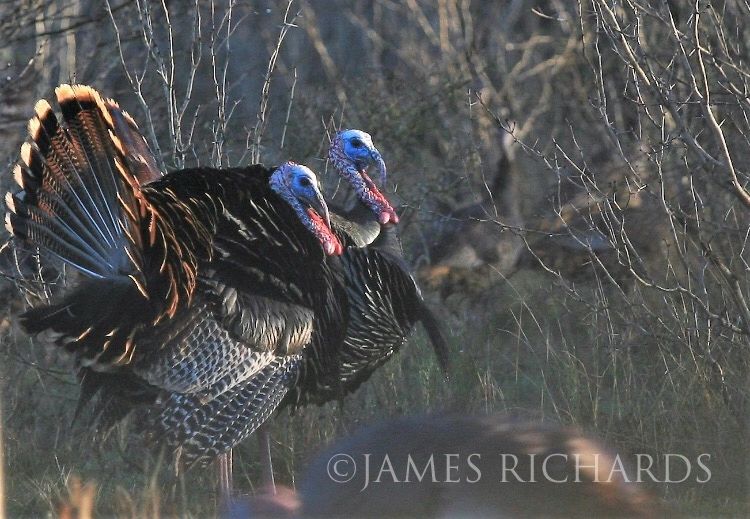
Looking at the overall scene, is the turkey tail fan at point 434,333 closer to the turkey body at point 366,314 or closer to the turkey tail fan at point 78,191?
the turkey body at point 366,314

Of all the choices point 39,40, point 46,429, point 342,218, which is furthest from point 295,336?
point 39,40

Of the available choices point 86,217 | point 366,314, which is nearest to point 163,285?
point 86,217

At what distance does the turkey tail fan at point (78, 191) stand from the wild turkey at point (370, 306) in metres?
0.97

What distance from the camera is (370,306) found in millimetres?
5703

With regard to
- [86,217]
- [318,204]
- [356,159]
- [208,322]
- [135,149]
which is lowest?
[208,322]

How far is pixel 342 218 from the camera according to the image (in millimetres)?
5980

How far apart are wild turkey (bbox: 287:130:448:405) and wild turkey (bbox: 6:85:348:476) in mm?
340

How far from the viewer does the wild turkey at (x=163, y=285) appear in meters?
4.98

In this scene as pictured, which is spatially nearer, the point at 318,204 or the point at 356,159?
the point at 318,204

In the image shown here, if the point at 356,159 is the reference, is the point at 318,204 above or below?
below

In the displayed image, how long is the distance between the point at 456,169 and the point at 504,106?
0.73m

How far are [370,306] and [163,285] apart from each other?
102cm

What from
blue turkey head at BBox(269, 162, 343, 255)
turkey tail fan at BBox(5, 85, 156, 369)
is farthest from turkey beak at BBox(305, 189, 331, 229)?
turkey tail fan at BBox(5, 85, 156, 369)

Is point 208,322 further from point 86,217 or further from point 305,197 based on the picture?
point 305,197
